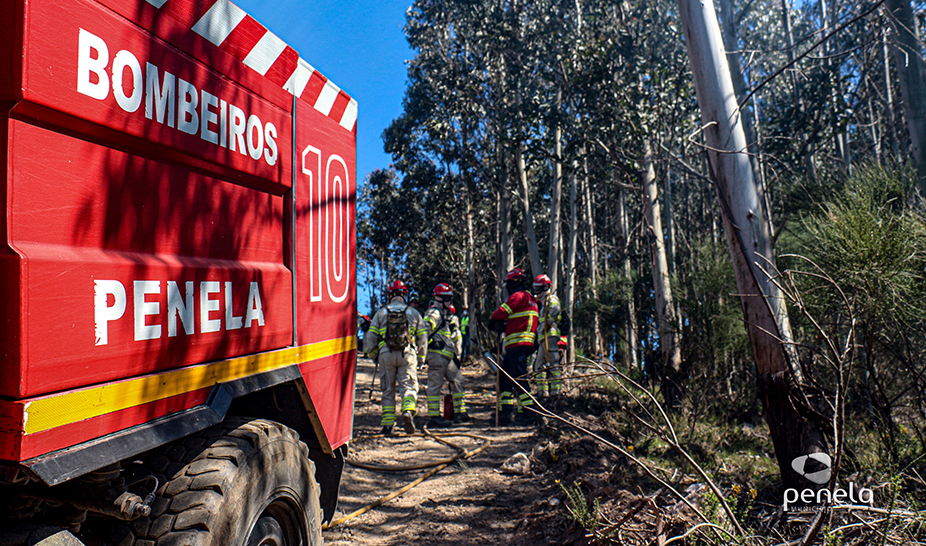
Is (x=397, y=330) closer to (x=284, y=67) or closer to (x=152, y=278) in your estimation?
(x=284, y=67)

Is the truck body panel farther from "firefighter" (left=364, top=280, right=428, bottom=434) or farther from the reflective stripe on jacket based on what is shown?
the reflective stripe on jacket

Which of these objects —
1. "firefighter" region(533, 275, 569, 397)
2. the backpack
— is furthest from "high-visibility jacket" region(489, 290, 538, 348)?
the backpack

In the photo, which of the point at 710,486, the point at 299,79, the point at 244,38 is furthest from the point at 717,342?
the point at 244,38

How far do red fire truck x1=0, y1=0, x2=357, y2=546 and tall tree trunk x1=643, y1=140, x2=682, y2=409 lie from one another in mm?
5811

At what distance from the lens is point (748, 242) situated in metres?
3.79

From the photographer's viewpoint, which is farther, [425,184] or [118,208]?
[425,184]

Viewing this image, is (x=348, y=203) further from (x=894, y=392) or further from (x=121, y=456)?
(x=894, y=392)

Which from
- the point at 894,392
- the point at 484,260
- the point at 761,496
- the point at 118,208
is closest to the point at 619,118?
the point at 894,392

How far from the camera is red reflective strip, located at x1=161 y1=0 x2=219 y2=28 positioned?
1.82 meters

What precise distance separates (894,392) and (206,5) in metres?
5.85

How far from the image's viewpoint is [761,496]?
3.68 metres

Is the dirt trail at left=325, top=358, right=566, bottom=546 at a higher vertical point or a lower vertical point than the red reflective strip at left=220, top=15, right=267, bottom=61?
lower

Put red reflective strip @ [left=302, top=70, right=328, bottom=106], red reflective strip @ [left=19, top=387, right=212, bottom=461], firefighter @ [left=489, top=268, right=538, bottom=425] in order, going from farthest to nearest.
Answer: firefighter @ [left=489, top=268, right=538, bottom=425], red reflective strip @ [left=302, top=70, right=328, bottom=106], red reflective strip @ [left=19, top=387, right=212, bottom=461]

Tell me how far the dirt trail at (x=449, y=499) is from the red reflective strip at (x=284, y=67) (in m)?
2.91
